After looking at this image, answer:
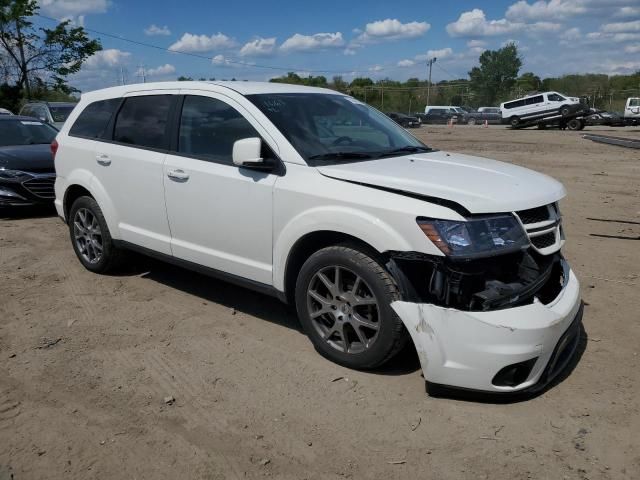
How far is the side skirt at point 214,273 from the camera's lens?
13.0 feet

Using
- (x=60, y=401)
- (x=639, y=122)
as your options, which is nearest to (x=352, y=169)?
(x=60, y=401)

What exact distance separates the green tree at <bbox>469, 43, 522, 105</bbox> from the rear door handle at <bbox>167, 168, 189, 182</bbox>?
7649 centimetres

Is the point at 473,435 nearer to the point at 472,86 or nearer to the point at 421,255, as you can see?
the point at 421,255

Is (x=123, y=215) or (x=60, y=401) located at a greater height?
(x=123, y=215)

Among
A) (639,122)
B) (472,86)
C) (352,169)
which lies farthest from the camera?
(472,86)

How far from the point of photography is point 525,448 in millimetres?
2814

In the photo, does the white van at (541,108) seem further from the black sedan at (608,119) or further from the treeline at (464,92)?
the treeline at (464,92)

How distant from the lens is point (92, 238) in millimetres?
5496

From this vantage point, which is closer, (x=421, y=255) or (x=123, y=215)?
(x=421, y=255)

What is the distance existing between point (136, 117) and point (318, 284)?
2491 mm

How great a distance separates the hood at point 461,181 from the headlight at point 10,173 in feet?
21.2

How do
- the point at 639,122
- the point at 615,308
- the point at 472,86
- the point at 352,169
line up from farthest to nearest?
the point at 472,86
the point at 639,122
the point at 615,308
the point at 352,169

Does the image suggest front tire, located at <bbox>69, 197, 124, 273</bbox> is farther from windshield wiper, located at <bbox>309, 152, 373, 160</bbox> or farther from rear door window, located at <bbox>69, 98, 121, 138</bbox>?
windshield wiper, located at <bbox>309, 152, 373, 160</bbox>

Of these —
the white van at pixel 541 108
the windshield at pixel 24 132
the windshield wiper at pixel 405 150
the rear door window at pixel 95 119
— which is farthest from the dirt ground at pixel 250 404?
the white van at pixel 541 108
